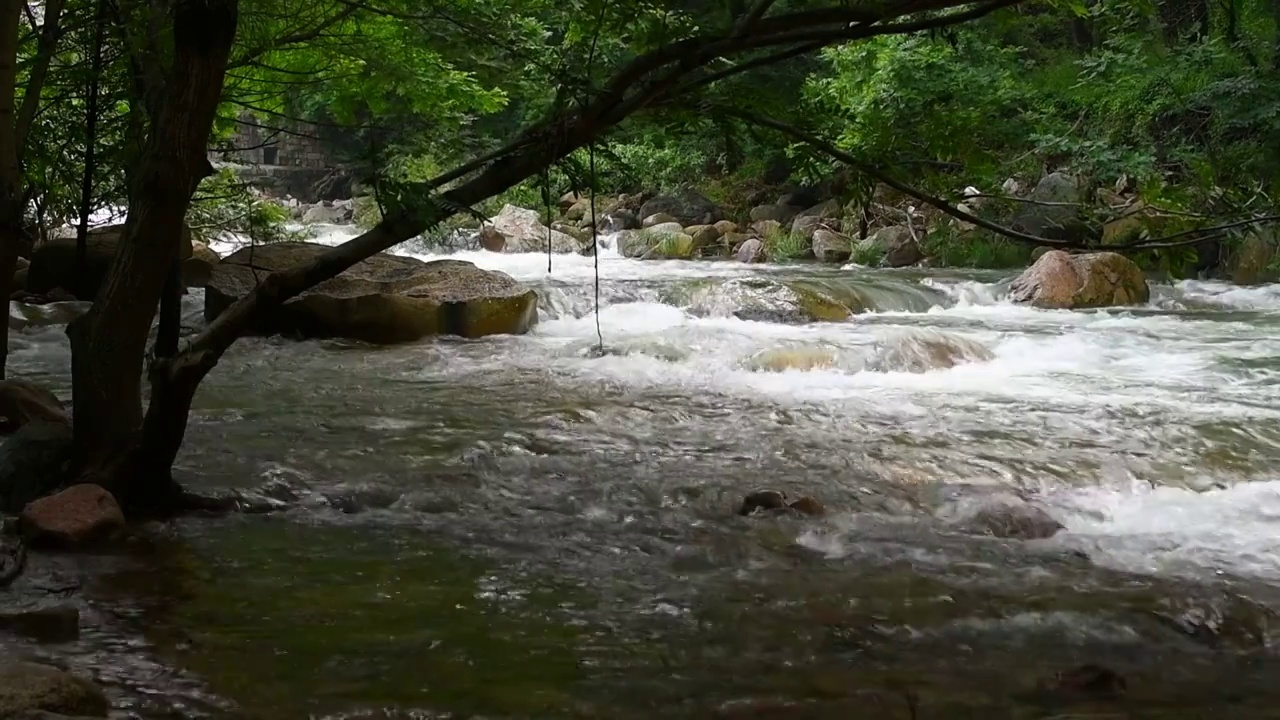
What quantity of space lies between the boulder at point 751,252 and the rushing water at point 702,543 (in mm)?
10054

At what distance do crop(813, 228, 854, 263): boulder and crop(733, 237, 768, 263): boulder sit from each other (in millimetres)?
986

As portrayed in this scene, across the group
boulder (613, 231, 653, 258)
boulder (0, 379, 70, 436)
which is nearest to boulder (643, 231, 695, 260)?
boulder (613, 231, 653, 258)

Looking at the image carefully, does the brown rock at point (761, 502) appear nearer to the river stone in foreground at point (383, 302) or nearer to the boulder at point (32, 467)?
the boulder at point (32, 467)

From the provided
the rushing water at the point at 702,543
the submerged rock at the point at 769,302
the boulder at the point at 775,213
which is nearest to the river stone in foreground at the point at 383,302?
the rushing water at the point at 702,543

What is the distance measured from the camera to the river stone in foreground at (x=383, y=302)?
10727 millimetres

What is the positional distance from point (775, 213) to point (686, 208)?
2.09 meters

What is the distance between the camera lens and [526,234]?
71.0 ft

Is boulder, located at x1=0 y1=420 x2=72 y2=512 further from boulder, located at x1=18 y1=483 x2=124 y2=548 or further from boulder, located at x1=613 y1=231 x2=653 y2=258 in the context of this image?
boulder, located at x1=613 y1=231 x2=653 y2=258

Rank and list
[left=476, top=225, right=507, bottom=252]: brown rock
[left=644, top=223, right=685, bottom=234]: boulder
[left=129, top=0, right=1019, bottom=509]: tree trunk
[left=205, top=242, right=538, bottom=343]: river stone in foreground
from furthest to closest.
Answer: [left=644, top=223, right=685, bottom=234]: boulder → [left=476, top=225, right=507, bottom=252]: brown rock → [left=205, top=242, right=538, bottom=343]: river stone in foreground → [left=129, top=0, right=1019, bottom=509]: tree trunk

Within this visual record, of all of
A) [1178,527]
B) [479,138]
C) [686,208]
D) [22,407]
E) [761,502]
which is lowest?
[1178,527]

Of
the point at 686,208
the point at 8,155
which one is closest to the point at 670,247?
the point at 686,208

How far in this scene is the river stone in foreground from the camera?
10.7 metres

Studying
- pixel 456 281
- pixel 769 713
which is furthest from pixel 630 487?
pixel 456 281

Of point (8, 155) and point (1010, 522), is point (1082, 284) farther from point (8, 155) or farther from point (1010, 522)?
point (8, 155)
